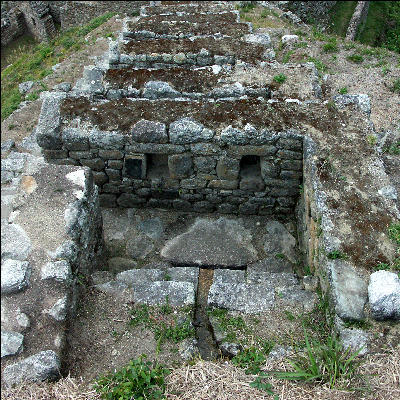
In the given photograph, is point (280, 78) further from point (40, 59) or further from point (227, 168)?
point (40, 59)

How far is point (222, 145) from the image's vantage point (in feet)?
22.3

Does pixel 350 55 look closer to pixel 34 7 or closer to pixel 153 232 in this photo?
pixel 153 232

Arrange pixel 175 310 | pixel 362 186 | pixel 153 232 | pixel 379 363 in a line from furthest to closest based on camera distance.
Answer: pixel 153 232 < pixel 362 186 < pixel 175 310 < pixel 379 363

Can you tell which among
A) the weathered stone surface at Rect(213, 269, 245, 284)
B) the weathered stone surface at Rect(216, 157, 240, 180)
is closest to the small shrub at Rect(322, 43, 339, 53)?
the weathered stone surface at Rect(216, 157, 240, 180)

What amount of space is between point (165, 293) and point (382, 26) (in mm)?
15722

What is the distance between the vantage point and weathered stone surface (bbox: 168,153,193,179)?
22.8ft

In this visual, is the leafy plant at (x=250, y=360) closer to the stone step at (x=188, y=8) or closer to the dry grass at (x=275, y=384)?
the dry grass at (x=275, y=384)

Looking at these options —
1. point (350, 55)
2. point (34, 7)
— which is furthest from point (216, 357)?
point (34, 7)

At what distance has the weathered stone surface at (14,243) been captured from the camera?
5160 mm

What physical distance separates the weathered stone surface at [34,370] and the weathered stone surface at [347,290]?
286 cm

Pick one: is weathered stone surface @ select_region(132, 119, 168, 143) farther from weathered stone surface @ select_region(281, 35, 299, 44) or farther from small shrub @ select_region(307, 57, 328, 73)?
weathered stone surface @ select_region(281, 35, 299, 44)

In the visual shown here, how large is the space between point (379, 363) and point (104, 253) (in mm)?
4070

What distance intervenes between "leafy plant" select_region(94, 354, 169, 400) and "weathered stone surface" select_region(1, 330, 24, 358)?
84 centimetres

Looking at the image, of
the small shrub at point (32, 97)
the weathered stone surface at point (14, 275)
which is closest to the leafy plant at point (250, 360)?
the weathered stone surface at point (14, 275)
